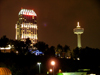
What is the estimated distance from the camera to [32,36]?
196 meters

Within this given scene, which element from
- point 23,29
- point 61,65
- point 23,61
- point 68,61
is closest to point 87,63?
point 68,61

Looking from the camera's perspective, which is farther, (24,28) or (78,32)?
(24,28)

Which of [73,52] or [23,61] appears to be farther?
[73,52]

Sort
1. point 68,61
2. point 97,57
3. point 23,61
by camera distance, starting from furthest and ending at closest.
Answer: point 97,57
point 68,61
point 23,61

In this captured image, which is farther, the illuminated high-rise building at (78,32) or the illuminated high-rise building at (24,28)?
the illuminated high-rise building at (24,28)

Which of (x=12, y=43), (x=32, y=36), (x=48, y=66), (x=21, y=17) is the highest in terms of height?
(x=21, y=17)

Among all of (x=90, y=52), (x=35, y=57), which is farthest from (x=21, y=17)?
(x=35, y=57)

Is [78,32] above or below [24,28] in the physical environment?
below

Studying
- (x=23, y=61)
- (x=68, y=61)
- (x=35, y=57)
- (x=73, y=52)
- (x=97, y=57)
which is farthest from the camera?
(x=73, y=52)

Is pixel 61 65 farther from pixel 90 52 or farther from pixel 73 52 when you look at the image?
pixel 73 52

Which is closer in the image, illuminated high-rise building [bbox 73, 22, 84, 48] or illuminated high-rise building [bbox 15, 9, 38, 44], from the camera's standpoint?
illuminated high-rise building [bbox 73, 22, 84, 48]

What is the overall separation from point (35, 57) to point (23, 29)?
376ft

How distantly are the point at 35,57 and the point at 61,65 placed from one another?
10027 millimetres

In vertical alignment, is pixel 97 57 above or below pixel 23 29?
below
